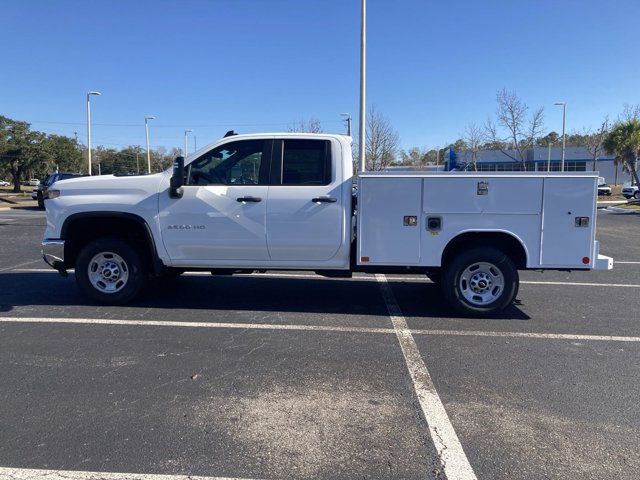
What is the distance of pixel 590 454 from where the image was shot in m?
3.31

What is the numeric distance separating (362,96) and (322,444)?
17.1m

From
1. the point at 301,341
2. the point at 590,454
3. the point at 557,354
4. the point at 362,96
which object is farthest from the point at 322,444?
the point at 362,96

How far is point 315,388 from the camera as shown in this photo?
429 centimetres

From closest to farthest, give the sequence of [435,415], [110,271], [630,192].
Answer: [435,415], [110,271], [630,192]

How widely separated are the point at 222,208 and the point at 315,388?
9.38ft

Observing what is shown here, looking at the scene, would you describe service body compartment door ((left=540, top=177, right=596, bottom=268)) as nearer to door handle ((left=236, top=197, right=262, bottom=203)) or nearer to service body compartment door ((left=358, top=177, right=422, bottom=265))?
service body compartment door ((left=358, top=177, right=422, bottom=265))

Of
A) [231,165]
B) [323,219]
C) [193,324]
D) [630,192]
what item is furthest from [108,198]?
[630,192]

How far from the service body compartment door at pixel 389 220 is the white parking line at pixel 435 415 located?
2.83ft

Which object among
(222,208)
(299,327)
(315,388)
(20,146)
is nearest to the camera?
(315,388)

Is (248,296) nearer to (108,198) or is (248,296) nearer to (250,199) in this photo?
(250,199)

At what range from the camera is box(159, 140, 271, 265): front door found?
6.33m

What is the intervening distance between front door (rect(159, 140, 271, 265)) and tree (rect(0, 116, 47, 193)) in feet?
172

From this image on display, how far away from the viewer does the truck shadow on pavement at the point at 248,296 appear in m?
6.73

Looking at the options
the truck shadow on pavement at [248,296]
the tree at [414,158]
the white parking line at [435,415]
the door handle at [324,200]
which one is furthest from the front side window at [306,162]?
the tree at [414,158]
